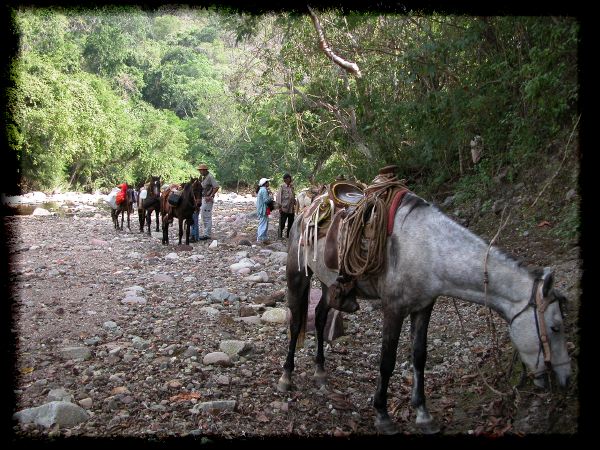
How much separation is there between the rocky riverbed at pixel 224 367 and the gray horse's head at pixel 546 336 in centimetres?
45

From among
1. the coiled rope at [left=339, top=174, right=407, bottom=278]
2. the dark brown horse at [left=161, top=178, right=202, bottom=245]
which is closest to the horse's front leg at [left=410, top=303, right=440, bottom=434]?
the coiled rope at [left=339, top=174, right=407, bottom=278]

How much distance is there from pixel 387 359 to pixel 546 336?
125 centimetres

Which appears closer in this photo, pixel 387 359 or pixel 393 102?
pixel 387 359

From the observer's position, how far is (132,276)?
10.4 meters

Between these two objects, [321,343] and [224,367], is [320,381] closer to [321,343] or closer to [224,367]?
[321,343]

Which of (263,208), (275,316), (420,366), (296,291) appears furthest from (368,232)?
(263,208)

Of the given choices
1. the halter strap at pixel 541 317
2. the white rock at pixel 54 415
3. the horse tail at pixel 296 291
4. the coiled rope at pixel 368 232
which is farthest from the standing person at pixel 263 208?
the halter strap at pixel 541 317

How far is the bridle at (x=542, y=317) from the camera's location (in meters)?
3.29

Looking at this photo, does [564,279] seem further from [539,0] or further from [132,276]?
[132,276]

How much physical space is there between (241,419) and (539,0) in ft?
15.4

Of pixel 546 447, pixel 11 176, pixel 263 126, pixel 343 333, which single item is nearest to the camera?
pixel 546 447

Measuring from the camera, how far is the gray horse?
132 inches

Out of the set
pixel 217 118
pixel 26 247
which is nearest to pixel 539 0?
pixel 26 247

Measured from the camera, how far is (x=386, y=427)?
416cm
